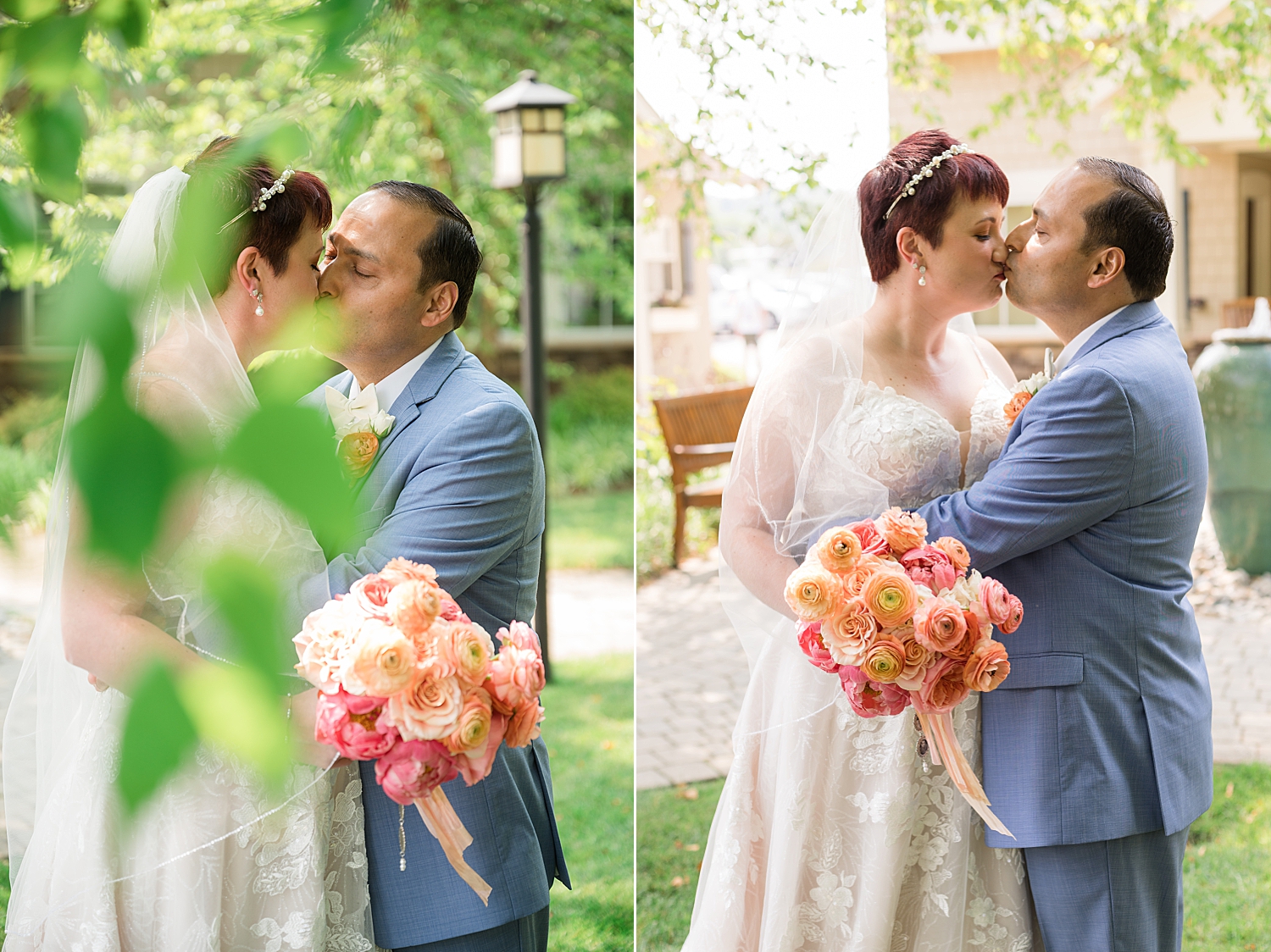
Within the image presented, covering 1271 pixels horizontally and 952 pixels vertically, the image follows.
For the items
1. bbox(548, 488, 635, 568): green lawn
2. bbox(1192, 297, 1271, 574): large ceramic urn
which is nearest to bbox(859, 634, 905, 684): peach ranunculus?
bbox(1192, 297, 1271, 574): large ceramic urn

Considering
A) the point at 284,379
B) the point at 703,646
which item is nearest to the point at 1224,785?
the point at 703,646

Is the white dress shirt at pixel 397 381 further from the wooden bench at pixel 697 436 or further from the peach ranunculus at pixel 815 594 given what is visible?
the wooden bench at pixel 697 436

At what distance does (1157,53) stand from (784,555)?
6.85m

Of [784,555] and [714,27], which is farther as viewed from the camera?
[714,27]

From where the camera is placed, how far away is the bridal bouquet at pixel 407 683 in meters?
1.95

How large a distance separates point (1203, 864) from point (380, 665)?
4.54 metres

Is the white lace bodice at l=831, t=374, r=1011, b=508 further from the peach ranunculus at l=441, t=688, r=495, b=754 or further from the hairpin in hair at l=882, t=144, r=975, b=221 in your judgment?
the peach ranunculus at l=441, t=688, r=495, b=754

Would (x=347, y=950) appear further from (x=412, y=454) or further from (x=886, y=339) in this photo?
(x=886, y=339)

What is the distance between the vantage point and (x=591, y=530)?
1316 cm

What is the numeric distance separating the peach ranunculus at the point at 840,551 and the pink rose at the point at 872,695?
8.9 inches

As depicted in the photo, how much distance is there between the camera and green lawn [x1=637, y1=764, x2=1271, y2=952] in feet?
14.7

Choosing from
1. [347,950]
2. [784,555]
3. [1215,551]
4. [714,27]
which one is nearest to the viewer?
[347,950]

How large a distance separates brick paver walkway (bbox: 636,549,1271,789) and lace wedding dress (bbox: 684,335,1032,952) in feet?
9.13

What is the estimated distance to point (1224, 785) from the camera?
5758mm
